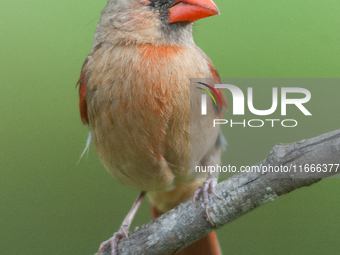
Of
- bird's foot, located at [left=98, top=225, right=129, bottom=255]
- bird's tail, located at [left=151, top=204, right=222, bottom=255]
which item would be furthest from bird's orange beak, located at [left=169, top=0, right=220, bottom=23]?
bird's tail, located at [left=151, top=204, right=222, bottom=255]

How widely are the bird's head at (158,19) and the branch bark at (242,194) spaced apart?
798mm

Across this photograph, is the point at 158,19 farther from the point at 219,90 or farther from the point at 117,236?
the point at 117,236

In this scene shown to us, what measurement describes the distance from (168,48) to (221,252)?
1.36 meters

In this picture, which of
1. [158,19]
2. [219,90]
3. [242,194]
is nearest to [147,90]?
[158,19]

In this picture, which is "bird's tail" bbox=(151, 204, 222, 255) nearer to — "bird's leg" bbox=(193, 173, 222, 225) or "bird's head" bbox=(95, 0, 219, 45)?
"bird's leg" bbox=(193, 173, 222, 225)

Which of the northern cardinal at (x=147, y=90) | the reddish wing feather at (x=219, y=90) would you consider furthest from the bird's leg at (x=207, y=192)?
the reddish wing feather at (x=219, y=90)

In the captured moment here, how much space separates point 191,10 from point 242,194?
947 mm

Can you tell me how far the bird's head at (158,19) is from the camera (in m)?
2.01

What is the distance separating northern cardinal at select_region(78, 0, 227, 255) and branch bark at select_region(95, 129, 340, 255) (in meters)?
0.07

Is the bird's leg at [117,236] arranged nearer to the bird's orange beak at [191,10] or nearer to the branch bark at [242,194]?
the branch bark at [242,194]

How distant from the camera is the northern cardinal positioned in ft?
6.39

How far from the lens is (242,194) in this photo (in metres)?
1.69

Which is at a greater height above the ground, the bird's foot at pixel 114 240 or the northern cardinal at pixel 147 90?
the northern cardinal at pixel 147 90

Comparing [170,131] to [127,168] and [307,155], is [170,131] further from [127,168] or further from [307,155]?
[307,155]
